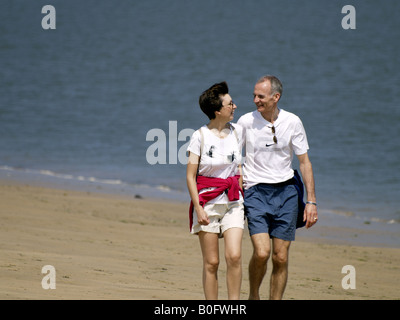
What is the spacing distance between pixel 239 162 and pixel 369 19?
45.9 meters

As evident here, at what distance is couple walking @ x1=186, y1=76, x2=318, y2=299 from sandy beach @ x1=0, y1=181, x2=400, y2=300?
117cm

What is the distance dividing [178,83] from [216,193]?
27.6 meters

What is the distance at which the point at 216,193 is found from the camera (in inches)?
239

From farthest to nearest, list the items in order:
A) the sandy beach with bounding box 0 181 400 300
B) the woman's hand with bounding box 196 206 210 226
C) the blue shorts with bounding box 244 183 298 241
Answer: the sandy beach with bounding box 0 181 400 300 → the blue shorts with bounding box 244 183 298 241 → the woman's hand with bounding box 196 206 210 226

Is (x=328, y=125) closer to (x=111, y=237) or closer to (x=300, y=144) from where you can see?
(x=111, y=237)

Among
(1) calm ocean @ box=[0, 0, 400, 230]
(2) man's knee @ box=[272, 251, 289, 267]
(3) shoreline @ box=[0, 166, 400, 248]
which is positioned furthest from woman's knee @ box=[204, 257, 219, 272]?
(1) calm ocean @ box=[0, 0, 400, 230]

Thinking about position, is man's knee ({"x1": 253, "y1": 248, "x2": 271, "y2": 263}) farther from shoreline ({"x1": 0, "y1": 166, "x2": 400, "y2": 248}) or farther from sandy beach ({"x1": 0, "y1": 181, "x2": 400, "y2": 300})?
shoreline ({"x1": 0, "y1": 166, "x2": 400, "y2": 248})

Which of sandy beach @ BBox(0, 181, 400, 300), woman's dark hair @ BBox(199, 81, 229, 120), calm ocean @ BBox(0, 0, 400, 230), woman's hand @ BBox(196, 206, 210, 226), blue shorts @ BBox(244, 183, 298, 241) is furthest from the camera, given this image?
calm ocean @ BBox(0, 0, 400, 230)

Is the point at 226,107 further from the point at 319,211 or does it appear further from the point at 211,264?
the point at 319,211

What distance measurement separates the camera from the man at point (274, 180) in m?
6.38

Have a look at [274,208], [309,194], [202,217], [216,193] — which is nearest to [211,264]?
[202,217]

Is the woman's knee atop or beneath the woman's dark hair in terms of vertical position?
beneath

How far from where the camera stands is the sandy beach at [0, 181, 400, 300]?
7391 millimetres

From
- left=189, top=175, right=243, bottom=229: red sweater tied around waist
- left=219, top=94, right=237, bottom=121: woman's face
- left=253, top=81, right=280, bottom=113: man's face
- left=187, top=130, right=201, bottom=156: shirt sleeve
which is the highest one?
left=253, top=81, right=280, bottom=113: man's face
